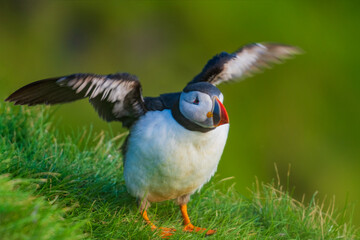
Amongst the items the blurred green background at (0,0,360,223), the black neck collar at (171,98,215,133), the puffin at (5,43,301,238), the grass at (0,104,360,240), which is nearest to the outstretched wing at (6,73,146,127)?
the puffin at (5,43,301,238)

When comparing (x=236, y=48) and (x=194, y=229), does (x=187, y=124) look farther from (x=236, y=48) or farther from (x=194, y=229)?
(x=236, y=48)

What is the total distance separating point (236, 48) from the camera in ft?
29.9

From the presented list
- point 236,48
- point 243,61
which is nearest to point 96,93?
point 243,61

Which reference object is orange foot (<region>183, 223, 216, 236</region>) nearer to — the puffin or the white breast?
the puffin

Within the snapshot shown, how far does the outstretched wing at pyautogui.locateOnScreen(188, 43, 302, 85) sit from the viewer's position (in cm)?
450

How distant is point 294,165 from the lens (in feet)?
28.6

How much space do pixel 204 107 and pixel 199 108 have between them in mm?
38

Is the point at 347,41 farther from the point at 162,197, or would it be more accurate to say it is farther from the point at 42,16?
the point at 162,197

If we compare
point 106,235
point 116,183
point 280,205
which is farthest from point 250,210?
point 106,235

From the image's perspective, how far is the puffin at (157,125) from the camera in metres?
3.71

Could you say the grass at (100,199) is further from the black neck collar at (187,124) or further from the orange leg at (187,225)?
the black neck collar at (187,124)

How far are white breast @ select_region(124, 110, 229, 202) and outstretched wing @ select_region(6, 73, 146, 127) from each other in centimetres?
16

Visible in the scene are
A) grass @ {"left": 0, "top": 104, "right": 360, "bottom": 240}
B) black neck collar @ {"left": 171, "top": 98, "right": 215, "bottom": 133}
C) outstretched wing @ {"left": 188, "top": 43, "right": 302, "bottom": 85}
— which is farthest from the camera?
outstretched wing @ {"left": 188, "top": 43, "right": 302, "bottom": 85}

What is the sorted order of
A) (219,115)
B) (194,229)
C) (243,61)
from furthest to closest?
(243,61), (194,229), (219,115)
